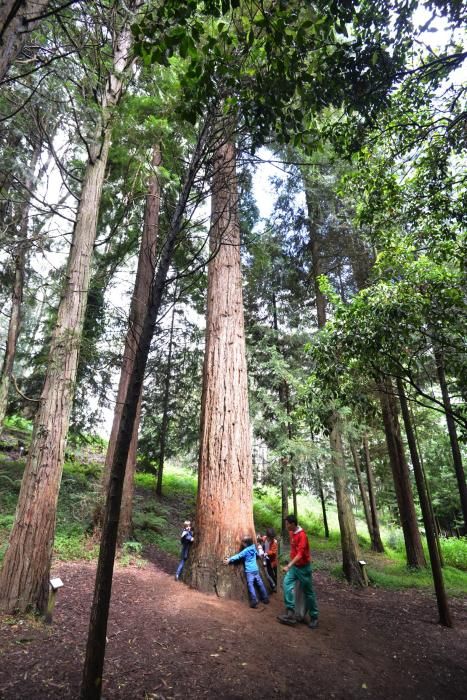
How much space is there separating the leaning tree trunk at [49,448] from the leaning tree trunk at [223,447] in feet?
7.06

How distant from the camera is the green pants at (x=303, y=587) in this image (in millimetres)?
5441

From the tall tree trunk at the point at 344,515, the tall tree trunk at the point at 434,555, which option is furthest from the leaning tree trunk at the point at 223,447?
the tall tree trunk at the point at 344,515

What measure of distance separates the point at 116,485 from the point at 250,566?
387cm

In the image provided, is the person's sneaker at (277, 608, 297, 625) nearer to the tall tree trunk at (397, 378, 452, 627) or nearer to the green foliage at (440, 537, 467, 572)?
the tall tree trunk at (397, 378, 452, 627)

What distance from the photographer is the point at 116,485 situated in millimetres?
2693

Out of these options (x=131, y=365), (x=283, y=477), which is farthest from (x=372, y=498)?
(x=131, y=365)

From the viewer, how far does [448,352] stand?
5.27 metres

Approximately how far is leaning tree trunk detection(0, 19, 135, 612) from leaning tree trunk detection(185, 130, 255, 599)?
2152mm

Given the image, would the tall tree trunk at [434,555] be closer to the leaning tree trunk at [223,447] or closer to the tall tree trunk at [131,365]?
the leaning tree trunk at [223,447]

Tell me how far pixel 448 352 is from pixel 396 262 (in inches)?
63.3

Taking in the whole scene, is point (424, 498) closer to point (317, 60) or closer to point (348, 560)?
point (348, 560)

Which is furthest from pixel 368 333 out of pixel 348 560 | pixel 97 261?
pixel 97 261

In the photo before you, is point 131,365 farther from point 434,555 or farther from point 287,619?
point 434,555

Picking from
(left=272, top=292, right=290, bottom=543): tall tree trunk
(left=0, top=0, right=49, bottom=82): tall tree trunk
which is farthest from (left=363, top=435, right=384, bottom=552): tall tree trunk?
(left=0, top=0, right=49, bottom=82): tall tree trunk
